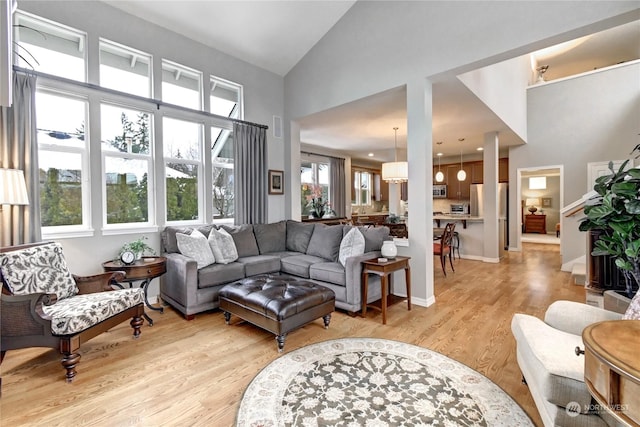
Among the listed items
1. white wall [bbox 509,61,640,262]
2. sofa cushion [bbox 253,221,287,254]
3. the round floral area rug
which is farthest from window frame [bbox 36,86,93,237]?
white wall [bbox 509,61,640,262]

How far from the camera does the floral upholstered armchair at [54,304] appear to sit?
2.16 meters

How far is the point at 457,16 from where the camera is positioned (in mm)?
3414

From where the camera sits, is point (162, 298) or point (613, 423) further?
point (162, 298)

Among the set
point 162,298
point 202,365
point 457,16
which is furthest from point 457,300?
point 162,298

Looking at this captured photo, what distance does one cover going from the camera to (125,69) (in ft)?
12.5

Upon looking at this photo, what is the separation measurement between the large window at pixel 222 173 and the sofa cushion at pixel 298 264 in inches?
55.0

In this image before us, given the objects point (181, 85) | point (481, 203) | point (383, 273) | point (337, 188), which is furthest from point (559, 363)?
point (337, 188)

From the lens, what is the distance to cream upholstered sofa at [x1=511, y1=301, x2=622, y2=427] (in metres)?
1.36

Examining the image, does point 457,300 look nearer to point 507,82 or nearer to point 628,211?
point 628,211

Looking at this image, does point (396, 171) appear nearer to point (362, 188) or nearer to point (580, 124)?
point (362, 188)

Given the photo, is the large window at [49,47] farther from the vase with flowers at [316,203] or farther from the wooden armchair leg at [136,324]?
the vase with flowers at [316,203]

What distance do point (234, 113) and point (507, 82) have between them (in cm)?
537

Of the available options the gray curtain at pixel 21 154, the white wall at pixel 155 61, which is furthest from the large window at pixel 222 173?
the gray curtain at pixel 21 154

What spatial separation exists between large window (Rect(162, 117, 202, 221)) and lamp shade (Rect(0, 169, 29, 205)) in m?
1.68
